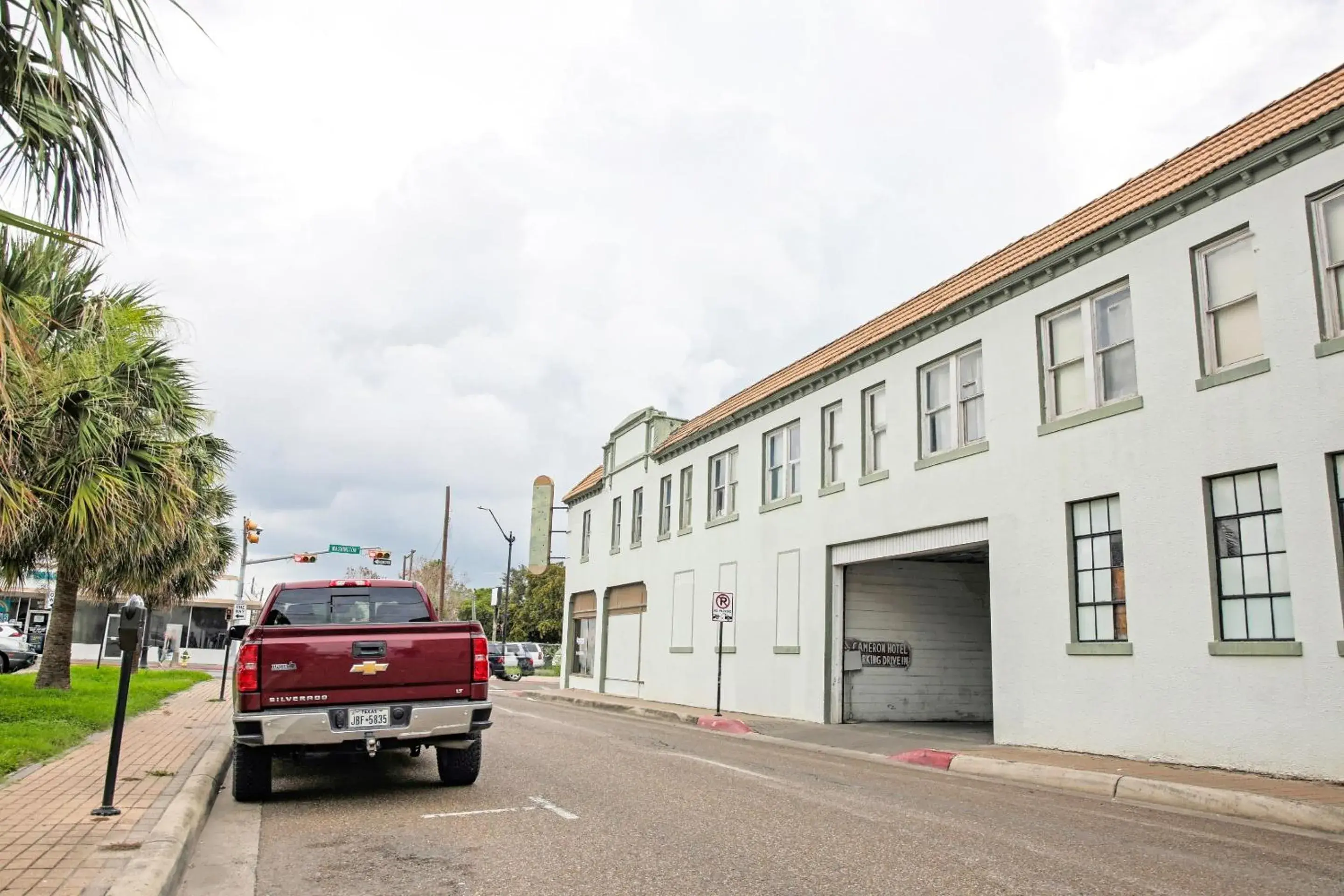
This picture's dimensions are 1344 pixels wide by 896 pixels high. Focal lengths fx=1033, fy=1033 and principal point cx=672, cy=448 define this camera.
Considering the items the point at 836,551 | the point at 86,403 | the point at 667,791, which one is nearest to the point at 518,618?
the point at 836,551

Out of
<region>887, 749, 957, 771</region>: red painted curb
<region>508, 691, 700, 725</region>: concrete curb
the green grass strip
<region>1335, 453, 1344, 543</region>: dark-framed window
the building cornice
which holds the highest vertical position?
the building cornice

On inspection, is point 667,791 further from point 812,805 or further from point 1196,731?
point 1196,731

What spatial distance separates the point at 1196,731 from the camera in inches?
458

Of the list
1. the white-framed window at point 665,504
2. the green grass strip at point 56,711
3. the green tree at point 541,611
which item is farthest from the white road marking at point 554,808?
the green tree at point 541,611

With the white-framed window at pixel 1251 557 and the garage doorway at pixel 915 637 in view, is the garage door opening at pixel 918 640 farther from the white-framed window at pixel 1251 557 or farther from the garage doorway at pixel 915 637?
the white-framed window at pixel 1251 557

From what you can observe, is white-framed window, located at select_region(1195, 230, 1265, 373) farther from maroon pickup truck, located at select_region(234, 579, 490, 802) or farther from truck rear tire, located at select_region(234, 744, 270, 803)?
truck rear tire, located at select_region(234, 744, 270, 803)

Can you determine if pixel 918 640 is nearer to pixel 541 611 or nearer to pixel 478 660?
pixel 478 660

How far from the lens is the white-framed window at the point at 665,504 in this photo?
27.8m

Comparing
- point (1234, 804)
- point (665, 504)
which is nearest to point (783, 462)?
point (665, 504)

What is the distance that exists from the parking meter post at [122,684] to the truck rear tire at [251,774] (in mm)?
1251

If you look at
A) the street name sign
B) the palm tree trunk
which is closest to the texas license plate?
the street name sign

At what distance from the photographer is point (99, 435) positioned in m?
13.6

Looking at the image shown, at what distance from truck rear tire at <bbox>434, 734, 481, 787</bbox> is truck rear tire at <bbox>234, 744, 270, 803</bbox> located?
4.76 feet

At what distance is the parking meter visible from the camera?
7.30 m
